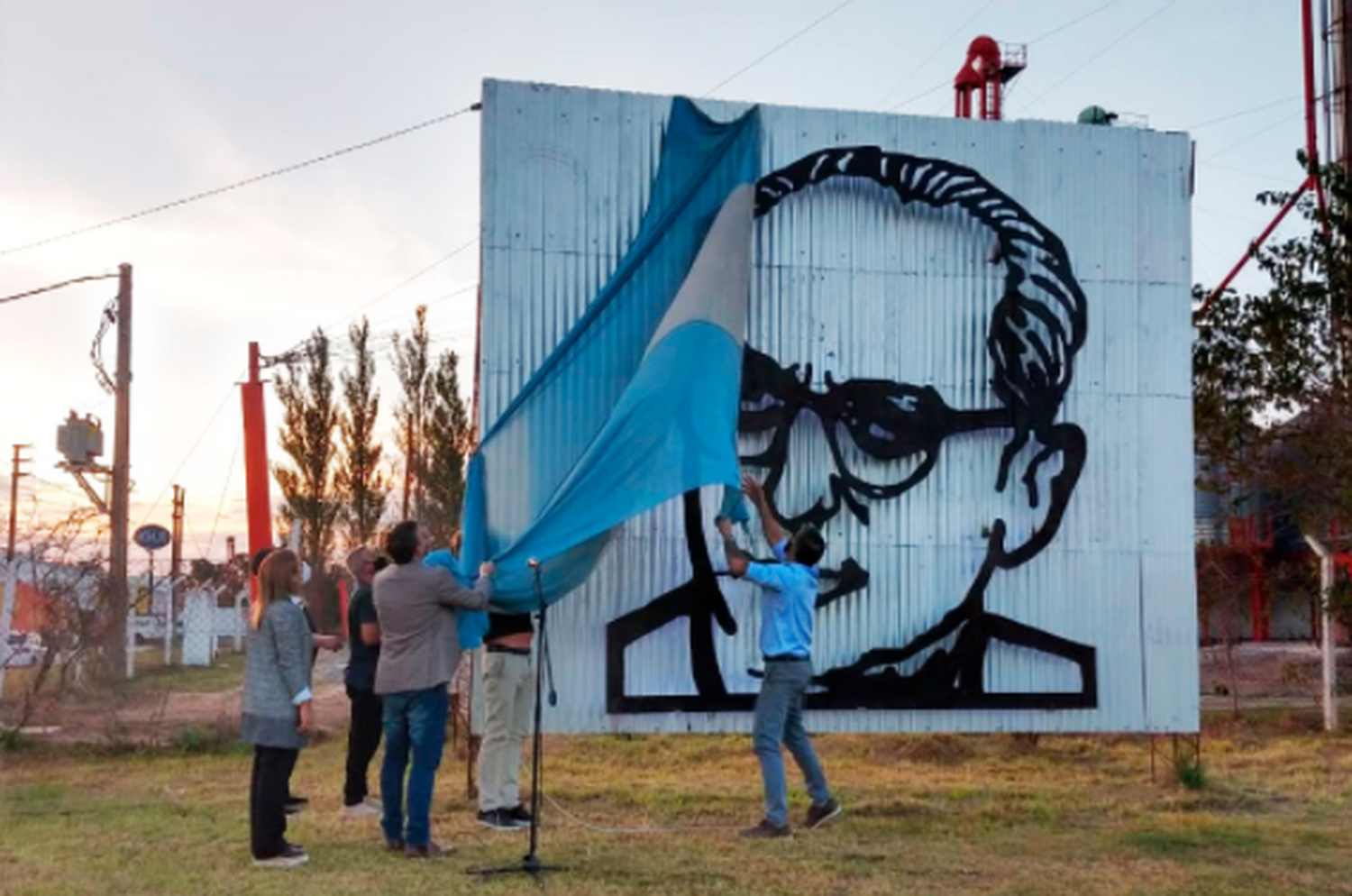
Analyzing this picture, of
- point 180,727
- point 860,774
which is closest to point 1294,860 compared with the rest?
point 860,774

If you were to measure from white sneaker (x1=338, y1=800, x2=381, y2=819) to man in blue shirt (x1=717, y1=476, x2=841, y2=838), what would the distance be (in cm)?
240

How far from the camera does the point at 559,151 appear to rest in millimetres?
9758

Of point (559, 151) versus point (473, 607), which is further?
point (559, 151)

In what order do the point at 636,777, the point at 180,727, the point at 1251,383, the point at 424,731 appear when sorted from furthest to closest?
the point at 1251,383, the point at 180,727, the point at 636,777, the point at 424,731

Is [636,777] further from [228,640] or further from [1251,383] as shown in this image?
[228,640]

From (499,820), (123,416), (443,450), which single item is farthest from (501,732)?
(443,450)

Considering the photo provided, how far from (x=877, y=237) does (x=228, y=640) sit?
90.2ft

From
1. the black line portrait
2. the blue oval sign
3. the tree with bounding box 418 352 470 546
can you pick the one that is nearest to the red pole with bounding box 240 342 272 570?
the black line portrait

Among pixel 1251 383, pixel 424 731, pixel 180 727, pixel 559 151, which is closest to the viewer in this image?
pixel 424 731

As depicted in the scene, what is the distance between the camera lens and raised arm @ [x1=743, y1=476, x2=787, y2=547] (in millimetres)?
9203

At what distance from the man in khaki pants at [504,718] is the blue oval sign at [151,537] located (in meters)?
19.9

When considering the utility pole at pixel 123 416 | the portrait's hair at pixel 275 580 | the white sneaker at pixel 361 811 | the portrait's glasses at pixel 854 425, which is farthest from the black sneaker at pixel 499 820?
the utility pole at pixel 123 416

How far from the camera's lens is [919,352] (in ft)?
33.3

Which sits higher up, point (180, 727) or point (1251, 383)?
point (1251, 383)
